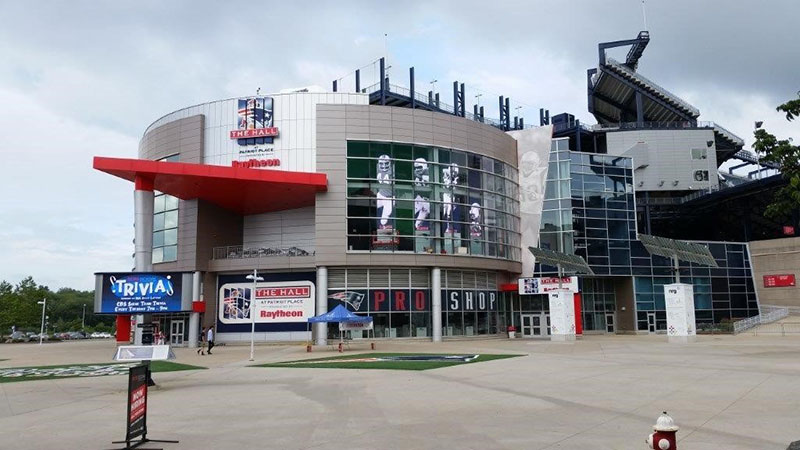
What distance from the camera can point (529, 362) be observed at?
2678cm

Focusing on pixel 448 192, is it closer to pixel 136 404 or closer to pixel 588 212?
pixel 588 212

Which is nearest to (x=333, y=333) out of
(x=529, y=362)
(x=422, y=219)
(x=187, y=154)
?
(x=422, y=219)

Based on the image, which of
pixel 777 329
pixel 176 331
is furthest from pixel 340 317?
pixel 777 329

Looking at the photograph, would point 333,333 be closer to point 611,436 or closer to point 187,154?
point 187,154

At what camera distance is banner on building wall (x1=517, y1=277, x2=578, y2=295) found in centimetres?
4741

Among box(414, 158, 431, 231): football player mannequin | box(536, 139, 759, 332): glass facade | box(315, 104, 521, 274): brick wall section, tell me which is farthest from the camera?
box(536, 139, 759, 332): glass facade

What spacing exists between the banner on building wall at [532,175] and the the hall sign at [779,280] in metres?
25.7

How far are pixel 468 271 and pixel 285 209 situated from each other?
15789 mm

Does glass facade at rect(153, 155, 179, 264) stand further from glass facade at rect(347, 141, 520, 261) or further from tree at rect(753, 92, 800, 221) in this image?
tree at rect(753, 92, 800, 221)

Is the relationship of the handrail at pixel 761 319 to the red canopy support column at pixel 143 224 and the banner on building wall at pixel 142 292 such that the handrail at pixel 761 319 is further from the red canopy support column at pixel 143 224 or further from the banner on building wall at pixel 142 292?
the red canopy support column at pixel 143 224

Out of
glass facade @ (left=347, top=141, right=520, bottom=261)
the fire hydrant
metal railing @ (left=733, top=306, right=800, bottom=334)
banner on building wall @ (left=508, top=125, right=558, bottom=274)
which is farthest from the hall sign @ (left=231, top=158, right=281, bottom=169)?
the fire hydrant

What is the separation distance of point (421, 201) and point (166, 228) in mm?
20652

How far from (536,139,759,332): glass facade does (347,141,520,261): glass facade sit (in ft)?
30.9

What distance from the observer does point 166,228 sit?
5175cm
